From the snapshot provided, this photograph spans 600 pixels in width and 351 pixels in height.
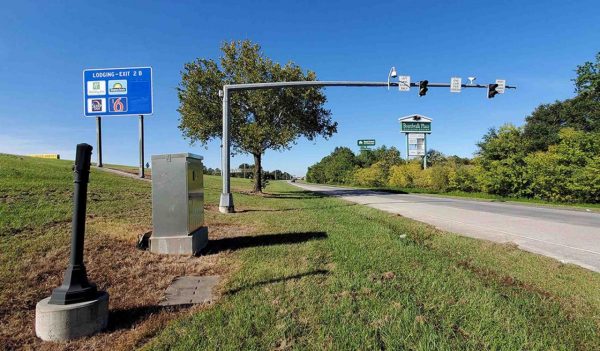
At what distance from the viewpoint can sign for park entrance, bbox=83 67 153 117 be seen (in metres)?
12.2

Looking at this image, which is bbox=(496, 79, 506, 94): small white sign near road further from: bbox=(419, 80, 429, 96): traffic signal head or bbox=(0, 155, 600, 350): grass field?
bbox=(0, 155, 600, 350): grass field

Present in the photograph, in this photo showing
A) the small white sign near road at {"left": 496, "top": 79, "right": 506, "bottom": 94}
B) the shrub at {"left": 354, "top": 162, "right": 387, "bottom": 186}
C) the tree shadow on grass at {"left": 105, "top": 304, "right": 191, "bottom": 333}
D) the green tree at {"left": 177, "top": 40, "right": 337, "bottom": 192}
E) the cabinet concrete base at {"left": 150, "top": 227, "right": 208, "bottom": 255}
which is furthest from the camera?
the shrub at {"left": 354, "top": 162, "right": 387, "bottom": 186}

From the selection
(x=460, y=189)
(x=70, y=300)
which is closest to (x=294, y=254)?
(x=70, y=300)

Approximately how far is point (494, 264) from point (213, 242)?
16.7ft

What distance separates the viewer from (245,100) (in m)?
22.8

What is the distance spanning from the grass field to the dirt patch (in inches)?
0.5

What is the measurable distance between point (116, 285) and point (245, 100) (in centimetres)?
1929

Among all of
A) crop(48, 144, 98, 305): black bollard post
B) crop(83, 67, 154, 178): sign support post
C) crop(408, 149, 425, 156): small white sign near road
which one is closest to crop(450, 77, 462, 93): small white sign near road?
crop(83, 67, 154, 178): sign support post

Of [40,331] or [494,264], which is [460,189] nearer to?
[494,264]

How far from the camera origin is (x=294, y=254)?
240 inches

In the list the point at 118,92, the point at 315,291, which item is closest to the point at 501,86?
the point at 315,291

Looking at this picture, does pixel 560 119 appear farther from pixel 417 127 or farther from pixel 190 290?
pixel 190 290

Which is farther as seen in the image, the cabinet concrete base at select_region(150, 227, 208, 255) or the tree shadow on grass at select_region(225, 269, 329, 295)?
the cabinet concrete base at select_region(150, 227, 208, 255)

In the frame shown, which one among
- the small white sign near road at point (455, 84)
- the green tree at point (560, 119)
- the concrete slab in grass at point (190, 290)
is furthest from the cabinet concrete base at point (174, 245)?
the green tree at point (560, 119)
